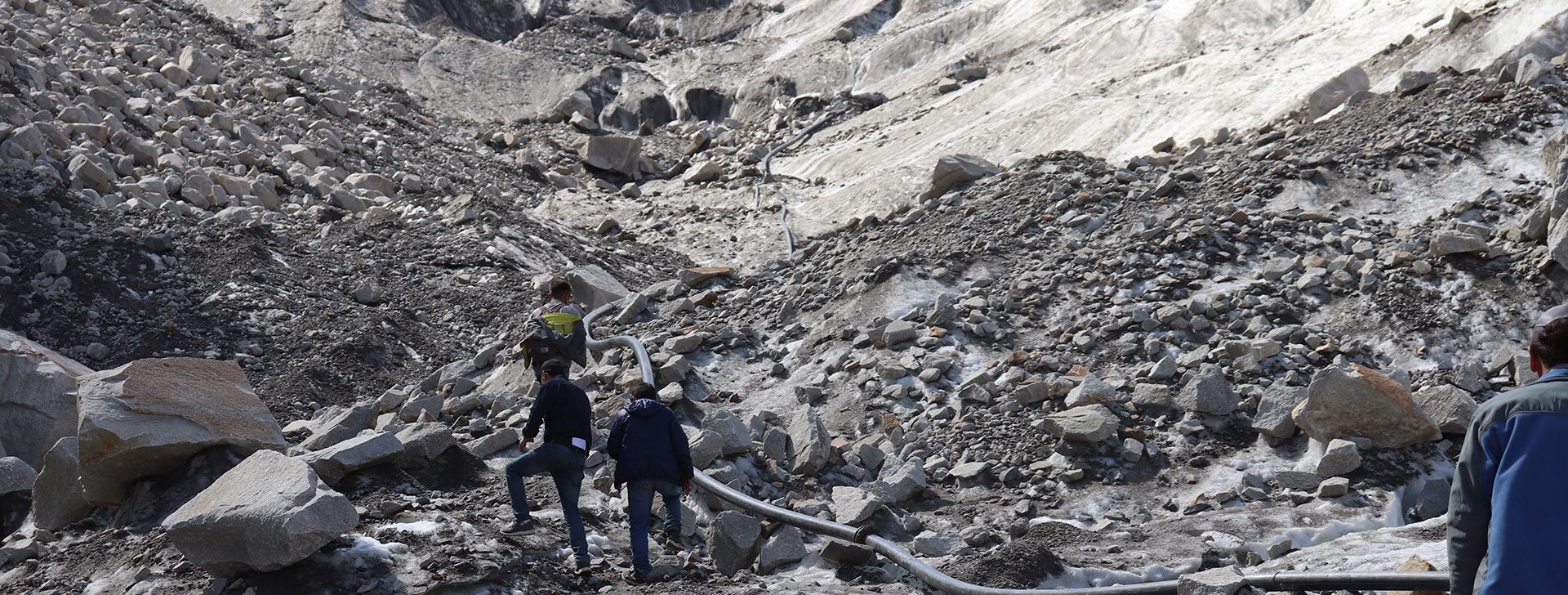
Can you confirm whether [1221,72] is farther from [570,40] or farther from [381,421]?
[570,40]

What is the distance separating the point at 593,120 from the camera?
25.7 meters

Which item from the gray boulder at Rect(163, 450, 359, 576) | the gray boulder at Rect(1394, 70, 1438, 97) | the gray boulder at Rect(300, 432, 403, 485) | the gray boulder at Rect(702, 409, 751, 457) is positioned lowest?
the gray boulder at Rect(1394, 70, 1438, 97)

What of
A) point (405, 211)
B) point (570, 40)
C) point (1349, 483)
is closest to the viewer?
point (1349, 483)

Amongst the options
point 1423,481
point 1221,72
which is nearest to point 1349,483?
point 1423,481

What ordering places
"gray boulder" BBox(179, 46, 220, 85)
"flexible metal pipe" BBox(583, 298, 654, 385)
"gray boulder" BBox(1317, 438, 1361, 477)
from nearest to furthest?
"gray boulder" BBox(1317, 438, 1361, 477), "flexible metal pipe" BBox(583, 298, 654, 385), "gray boulder" BBox(179, 46, 220, 85)

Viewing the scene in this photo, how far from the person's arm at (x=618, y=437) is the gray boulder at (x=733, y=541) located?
650mm

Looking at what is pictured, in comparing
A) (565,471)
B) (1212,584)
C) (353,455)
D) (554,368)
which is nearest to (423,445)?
(353,455)

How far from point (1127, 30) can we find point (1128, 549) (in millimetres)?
15239

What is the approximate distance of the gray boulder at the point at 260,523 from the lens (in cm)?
517

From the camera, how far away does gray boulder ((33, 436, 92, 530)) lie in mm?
6367

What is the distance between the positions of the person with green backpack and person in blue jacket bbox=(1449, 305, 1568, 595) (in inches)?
226

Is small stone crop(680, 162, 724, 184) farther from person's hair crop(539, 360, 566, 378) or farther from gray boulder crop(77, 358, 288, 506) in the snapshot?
person's hair crop(539, 360, 566, 378)

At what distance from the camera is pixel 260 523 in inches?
203

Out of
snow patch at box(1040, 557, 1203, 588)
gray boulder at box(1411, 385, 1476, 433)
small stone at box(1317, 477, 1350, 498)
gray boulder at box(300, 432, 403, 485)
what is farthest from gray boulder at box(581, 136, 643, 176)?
snow patch at box(1040, 557, 1203, 588)
